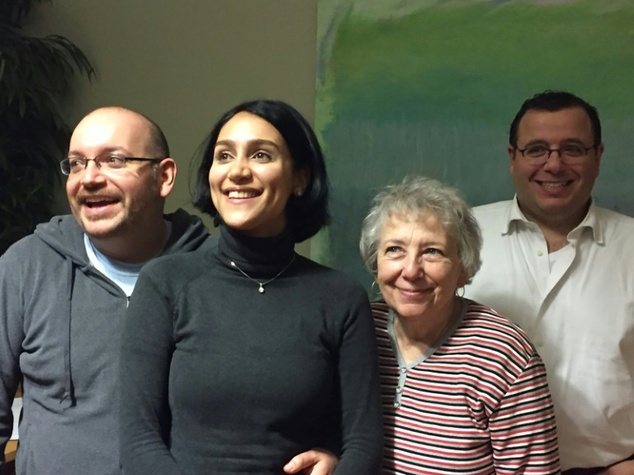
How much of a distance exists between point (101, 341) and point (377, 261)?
67cm

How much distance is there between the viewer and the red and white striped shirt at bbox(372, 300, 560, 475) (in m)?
1.35

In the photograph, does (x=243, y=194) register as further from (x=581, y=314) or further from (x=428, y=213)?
(x=581, y=314)

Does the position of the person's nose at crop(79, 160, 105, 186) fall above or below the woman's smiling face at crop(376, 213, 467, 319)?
above

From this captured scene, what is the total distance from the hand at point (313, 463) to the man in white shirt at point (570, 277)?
807 mm

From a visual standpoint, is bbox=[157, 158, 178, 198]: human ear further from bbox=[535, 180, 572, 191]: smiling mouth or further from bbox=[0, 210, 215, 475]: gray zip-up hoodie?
bbox=[535, 180, 572, 191]: smiling mouth

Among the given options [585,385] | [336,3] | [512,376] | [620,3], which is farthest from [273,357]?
→ [620,3]

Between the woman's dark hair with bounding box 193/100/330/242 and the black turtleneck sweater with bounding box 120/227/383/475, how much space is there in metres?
0.13

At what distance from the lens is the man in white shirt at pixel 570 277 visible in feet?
5.73

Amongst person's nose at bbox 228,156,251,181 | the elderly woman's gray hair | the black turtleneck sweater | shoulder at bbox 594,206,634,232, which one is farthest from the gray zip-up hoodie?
shoulder at bbox 594,206,634,232

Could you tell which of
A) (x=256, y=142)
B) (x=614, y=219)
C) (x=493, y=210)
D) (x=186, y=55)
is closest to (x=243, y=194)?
(x=256, y=142)

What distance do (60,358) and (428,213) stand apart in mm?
909

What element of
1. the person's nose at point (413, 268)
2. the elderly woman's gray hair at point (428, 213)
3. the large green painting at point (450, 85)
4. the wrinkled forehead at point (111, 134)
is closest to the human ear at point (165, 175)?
the wrinkled forehead at point (111, 134)

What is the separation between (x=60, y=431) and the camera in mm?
1408

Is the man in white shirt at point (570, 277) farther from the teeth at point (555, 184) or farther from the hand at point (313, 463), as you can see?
A: the hand at point (313, 463)
